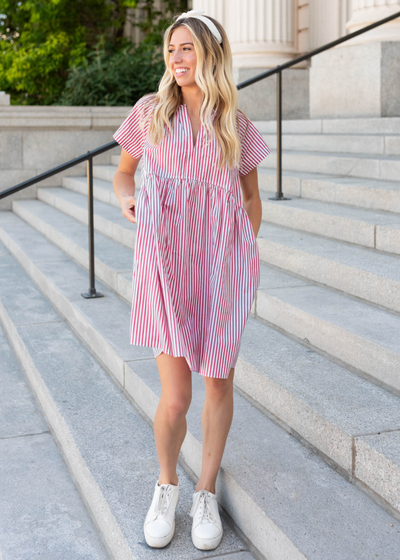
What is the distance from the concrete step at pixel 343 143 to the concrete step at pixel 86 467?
3.06m

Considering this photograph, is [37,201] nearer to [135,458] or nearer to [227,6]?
[227,6]

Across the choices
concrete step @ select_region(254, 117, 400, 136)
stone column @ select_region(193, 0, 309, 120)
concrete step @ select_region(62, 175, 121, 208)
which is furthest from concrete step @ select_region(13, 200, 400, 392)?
stone column @ select_region(193, 0, 309, 120)

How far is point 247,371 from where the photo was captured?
3420mm

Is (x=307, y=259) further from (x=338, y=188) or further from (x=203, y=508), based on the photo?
(x=203, y=508)

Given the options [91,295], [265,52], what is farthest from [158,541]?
[265,52]

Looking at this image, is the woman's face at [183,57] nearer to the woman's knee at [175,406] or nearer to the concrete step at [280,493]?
the woman's knee at [175,406]

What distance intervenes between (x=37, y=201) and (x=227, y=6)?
155 inches

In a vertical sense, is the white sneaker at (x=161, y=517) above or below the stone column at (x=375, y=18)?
below

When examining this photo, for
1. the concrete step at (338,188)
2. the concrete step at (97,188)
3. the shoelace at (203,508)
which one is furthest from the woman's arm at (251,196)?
the concrete step at (97,188)

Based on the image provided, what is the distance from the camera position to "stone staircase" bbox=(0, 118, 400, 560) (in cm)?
250

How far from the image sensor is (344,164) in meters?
5.91

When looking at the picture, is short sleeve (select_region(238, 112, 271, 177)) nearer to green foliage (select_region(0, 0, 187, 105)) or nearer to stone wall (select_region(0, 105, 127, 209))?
stone wall (select_region(0, 105, 127, 209))

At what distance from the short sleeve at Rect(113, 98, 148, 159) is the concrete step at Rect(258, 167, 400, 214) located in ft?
8.61

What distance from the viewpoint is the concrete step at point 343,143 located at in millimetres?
5934
